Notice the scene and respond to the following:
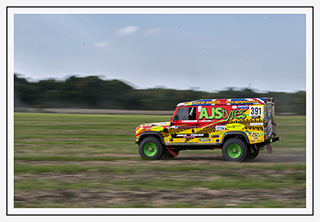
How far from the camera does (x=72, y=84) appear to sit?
47344mm

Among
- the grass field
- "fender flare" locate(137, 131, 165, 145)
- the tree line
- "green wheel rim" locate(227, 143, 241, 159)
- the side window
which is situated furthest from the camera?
the tree line

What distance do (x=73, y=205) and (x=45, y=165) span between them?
4885mm

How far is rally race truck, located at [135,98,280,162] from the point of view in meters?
11.8

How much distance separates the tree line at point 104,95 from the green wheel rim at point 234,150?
25614mm

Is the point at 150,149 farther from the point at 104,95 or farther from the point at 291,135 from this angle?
the point at 104,95

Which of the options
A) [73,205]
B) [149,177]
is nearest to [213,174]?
[149,177]

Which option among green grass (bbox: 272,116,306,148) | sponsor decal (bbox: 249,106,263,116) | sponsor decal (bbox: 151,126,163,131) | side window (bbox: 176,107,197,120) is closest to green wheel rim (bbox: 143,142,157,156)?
sponsor decal (bbox: 151,126,163,131)

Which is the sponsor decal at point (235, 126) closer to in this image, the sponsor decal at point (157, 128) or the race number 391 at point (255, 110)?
the race number 391 at point (255, 110)

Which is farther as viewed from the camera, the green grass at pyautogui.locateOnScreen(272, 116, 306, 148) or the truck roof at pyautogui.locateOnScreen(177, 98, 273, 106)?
the green grass at pyautogui.locateOnScreen(272, 116, 306, 148)

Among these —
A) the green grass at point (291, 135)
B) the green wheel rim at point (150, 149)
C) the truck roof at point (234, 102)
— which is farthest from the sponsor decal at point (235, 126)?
the green grass at point (291, 135)

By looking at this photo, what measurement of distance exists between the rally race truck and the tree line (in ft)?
82.5

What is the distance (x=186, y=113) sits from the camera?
1254 centimetres

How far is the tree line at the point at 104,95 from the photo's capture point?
38.2m

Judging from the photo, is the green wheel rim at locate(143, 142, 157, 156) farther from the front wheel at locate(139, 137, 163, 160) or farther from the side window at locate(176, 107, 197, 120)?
the side window at locate(176, 107, 197, 120)
